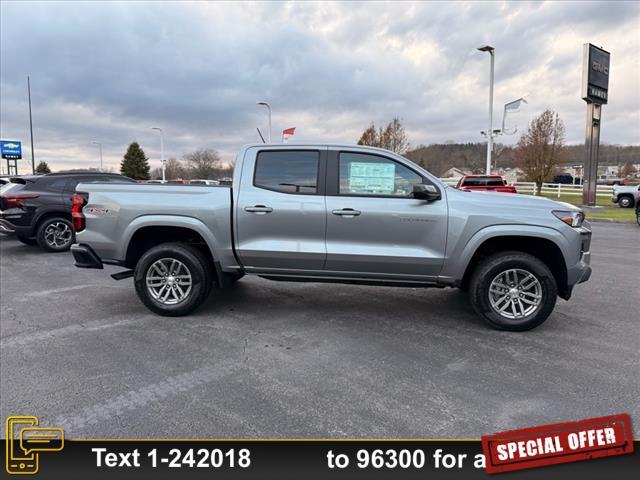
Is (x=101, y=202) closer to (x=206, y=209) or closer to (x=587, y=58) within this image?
(x=206, y=209)

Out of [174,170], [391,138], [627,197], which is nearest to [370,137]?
[391,138]

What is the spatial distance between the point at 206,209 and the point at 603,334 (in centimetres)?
445

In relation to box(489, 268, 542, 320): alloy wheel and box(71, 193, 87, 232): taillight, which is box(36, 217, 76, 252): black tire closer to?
box(71, 193, 87, 232): taillight

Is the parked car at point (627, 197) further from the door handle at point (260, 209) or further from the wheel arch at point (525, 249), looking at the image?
the door handle at point (260, 209)

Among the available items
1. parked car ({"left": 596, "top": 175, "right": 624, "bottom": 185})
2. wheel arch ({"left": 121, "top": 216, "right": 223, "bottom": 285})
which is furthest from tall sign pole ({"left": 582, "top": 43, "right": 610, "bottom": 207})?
wheel arch ({"left": 121, "top": 216, "right": 223, "bottom": 285})

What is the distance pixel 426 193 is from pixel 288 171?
1.54 meters

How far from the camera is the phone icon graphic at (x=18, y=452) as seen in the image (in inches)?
96.3

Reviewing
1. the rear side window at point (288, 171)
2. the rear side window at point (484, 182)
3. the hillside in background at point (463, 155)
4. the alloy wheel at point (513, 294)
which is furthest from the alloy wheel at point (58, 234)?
the hillside in background at point (463, 155)

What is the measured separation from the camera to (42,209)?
9.19 meters

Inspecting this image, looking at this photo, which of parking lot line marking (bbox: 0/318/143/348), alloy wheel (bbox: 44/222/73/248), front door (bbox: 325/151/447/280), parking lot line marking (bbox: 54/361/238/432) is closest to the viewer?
parking lot line marking (bbox: 54/361/238/432)

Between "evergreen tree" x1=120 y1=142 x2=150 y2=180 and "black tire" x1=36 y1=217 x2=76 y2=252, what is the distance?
66646mm

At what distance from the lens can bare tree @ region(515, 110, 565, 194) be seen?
3422 cm

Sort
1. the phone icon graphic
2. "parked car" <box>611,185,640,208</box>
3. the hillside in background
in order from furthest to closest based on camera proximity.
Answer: the hillside in background
"parked car" <box>611,185,640,208</box>
the phone icon graphic

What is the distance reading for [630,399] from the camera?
3100 millimetres
